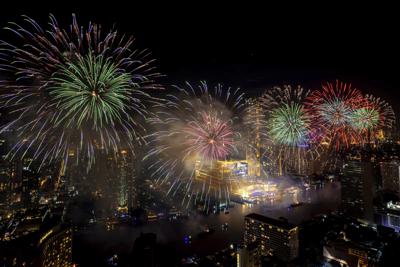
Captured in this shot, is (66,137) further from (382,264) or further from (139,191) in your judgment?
(382,264)

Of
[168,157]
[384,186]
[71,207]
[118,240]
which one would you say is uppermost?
[168,157]

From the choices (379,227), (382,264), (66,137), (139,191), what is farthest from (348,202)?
(66,137)

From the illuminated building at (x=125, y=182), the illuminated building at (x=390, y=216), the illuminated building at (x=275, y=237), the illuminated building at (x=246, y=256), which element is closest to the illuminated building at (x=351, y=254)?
the illuminated building at (x=275, y=237)

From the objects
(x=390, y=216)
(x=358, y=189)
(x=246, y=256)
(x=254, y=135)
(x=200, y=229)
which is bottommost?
(x=200, y=229)

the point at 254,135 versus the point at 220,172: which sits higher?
the point at 254,135

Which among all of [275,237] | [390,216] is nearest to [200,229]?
[275,237]

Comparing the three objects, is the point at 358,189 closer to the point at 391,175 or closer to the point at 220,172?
the point at 391,175
